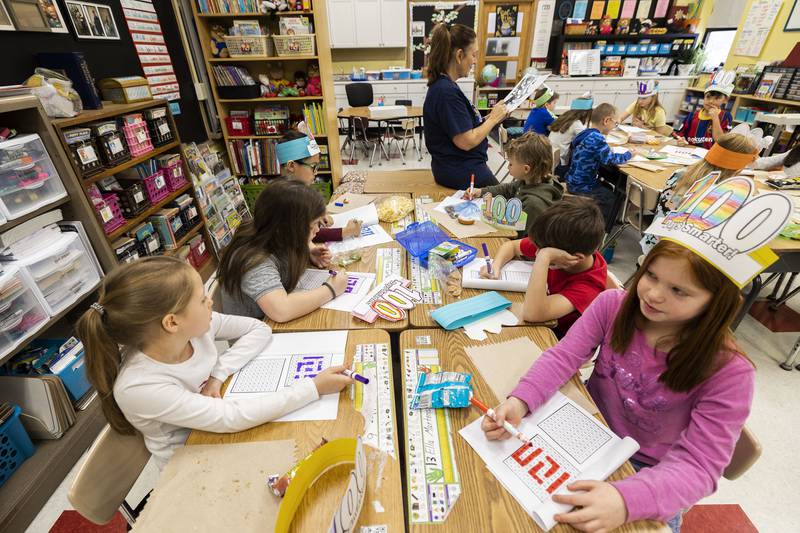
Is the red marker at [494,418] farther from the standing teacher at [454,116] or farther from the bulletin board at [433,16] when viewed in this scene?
the bulletin board at [433,16]

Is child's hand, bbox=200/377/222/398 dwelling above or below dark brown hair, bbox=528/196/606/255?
below

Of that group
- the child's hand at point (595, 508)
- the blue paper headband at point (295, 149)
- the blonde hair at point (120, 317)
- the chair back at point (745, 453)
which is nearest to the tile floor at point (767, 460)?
the chair back at point (745, 453)

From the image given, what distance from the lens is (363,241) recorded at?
1.91m

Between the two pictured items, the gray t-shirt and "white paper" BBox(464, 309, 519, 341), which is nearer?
"white paper" BBox(464, 309, 519, 341)

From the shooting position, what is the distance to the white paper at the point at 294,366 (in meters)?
0.99

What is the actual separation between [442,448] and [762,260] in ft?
2.50

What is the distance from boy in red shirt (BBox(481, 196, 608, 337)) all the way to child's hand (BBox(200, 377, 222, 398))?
3.21 ft

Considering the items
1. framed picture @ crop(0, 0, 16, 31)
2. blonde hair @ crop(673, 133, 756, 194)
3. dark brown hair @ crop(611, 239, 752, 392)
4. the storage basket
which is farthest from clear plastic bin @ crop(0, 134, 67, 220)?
blonde hair @ crop(673, 133, 756, 194)

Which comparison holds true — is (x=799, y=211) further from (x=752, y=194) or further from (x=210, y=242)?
(x=210, y=242)

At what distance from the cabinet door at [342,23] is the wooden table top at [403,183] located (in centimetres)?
495

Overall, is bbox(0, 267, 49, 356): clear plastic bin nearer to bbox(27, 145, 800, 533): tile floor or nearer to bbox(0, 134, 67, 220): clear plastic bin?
bbox(0, 134, 67, 220): clear plastic bin

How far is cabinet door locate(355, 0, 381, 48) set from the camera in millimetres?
6578

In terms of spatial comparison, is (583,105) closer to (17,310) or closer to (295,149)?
(295,149)

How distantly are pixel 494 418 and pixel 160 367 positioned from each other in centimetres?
85
